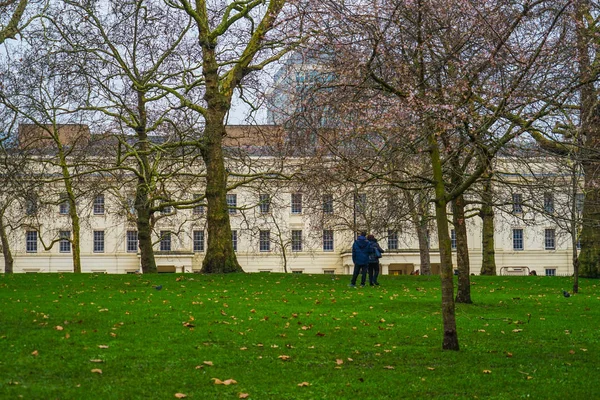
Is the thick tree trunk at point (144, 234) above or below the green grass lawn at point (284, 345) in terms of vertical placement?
above

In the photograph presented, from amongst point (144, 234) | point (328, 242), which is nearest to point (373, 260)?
point (144, 234)

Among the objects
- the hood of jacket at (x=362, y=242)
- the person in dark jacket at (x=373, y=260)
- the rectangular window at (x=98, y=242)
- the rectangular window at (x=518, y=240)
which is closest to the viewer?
the hood of jacket at (x=362, y=242)

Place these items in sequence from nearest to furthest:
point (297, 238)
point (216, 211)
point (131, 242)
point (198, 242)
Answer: point (216, 211) → point (198, 242) → point (297, 238) → point (131, 242)

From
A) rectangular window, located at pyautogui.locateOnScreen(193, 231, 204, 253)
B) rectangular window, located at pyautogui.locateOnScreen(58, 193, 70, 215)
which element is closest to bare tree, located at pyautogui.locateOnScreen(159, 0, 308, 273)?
rectangular window, located at pyautogui.locateOnScreen(58, 193, 70, 215)

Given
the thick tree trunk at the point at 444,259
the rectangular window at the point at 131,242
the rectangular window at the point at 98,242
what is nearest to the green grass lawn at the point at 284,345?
the thick tree trunk at the point at 444,259

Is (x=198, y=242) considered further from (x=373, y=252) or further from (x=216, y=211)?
(x=373, y=252)

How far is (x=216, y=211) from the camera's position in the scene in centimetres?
2675

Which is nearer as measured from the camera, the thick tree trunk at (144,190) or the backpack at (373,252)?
the backpack at (373,252)

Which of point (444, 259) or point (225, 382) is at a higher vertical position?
point (444, 259)

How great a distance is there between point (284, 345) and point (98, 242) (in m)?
62.0

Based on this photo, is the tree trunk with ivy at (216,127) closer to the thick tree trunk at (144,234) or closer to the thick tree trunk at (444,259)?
the thick tree trunk at (144,234)

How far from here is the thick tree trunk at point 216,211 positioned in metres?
26.6

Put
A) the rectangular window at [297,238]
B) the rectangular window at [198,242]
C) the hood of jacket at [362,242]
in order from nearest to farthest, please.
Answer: the hood of jacket at [362,242], the rectangular window at [198,242], the rectangular window at [297,238]

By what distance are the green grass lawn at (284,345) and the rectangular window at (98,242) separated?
52047mm
